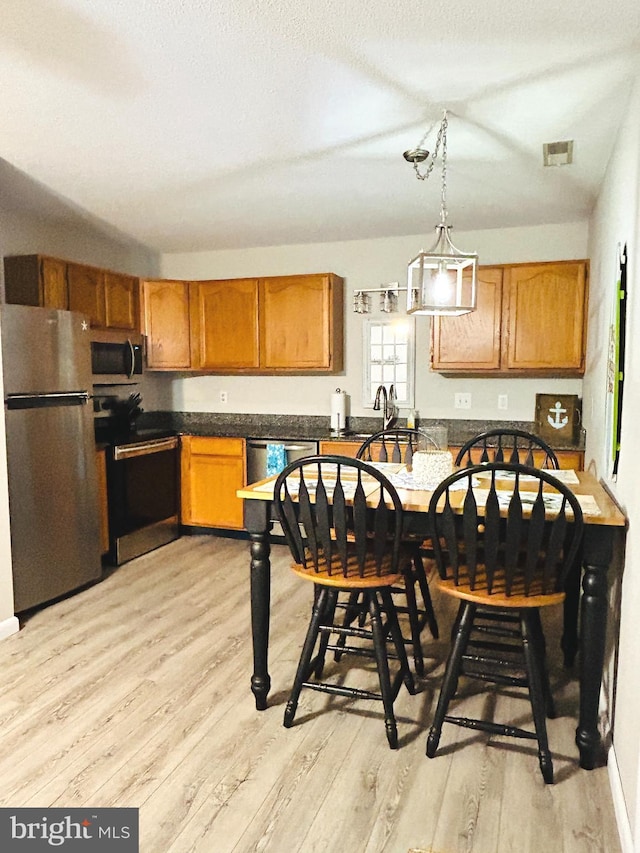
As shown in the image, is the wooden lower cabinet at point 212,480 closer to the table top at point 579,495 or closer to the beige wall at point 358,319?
the beige wall at point 358,319

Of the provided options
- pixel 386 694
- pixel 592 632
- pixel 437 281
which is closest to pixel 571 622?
pixel 592 632

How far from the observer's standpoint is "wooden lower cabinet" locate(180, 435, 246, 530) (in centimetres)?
454

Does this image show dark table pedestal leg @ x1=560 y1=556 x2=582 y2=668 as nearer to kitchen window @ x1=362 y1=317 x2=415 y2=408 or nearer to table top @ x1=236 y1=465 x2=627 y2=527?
table top @ x1=236 y1=465 x2=627 y2=527

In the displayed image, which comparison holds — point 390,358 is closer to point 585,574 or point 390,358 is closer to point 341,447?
point 341,447

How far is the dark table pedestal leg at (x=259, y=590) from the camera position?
232 centimetres

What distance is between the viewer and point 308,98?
2348 mm

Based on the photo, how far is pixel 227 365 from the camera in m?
4.76

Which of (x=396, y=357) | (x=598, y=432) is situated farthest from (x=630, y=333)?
(x=396, y=357)

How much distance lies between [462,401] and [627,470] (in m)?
2.52

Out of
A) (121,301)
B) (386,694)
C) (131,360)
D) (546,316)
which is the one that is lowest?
(386,694)

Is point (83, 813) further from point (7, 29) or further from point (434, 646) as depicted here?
point (7, 29)

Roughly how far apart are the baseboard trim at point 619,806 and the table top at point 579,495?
2.50 ft

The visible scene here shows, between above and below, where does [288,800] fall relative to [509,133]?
below

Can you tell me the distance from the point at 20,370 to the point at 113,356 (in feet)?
4.02
